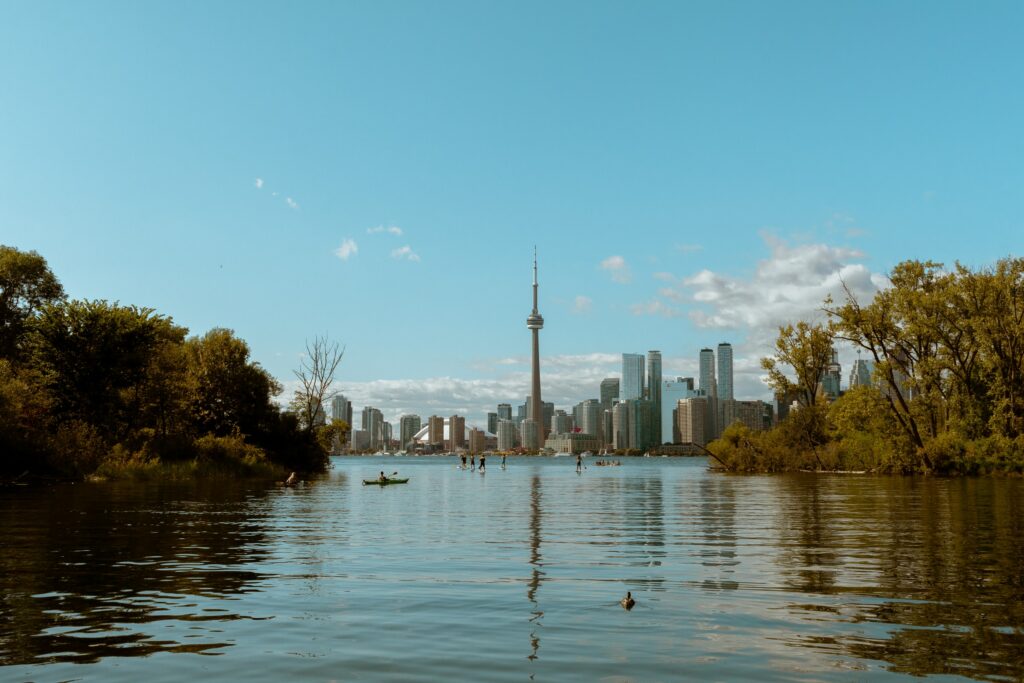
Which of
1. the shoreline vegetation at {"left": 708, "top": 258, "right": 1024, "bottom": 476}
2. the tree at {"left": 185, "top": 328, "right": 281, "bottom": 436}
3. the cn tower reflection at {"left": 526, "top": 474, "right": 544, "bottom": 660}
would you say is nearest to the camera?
the cn tower reflection at {"left": 526, "top": 474, "right": 544, "bottom": 660}

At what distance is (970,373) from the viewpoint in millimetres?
75875

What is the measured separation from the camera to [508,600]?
45.2 ft

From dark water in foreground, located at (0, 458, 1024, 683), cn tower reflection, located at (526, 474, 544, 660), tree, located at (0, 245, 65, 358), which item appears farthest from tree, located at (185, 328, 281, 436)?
cn tower reflection, located at (526, 474, 544, 660)

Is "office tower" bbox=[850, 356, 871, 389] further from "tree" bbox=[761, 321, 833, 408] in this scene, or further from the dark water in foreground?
the dark water in foreground

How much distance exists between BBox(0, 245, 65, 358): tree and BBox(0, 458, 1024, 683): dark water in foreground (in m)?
56.4

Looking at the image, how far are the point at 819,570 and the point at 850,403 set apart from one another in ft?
244

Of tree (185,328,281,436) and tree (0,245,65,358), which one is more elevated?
tree (0,245,65,358)

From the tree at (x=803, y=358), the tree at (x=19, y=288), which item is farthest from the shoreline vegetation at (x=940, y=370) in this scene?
the tree at (x=19, y=288)

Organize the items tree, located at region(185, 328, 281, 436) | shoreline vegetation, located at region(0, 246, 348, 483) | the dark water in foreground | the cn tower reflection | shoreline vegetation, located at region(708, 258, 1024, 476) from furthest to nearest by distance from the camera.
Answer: tree, located at region(185, 328, 281, 436), shoreline vegetation, located at region(708, 258, 1024, 476), shoreline vegetation, located at region(0, 246, 348, 483), the cn tower reflection, the dark water in foreground

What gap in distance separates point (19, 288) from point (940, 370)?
88539mm

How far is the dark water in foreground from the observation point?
31.6ft

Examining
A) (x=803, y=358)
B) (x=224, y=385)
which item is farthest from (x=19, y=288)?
(x=803, y=358)

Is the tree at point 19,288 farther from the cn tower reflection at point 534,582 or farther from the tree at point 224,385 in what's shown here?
the cn tower reflection at point 534,582

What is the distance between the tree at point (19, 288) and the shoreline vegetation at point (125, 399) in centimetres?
13
